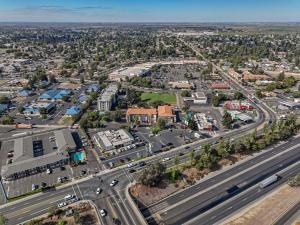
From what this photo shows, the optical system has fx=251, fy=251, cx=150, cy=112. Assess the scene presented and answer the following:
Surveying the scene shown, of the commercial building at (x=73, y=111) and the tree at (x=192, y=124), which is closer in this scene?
the tree at (x=192, y=124)

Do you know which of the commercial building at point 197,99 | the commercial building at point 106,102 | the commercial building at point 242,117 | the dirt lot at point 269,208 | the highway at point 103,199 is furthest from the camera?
the commercial building at point 197,99

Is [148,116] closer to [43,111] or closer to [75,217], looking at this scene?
[43,111]

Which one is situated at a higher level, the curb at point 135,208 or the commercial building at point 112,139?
the commercial building at point 112,139

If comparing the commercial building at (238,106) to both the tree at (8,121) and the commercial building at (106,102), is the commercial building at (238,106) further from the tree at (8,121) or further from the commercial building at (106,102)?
the tree at (8,121)

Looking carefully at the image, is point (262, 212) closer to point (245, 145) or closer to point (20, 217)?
point (245, 145)

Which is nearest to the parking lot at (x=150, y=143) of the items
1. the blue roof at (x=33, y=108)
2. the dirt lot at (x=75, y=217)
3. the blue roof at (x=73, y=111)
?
the dirt lot at (x=75, y=217)

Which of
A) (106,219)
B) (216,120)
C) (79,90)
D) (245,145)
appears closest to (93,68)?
(79,90)

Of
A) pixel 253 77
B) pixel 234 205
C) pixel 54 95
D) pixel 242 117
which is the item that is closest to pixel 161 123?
pixel 242 117
